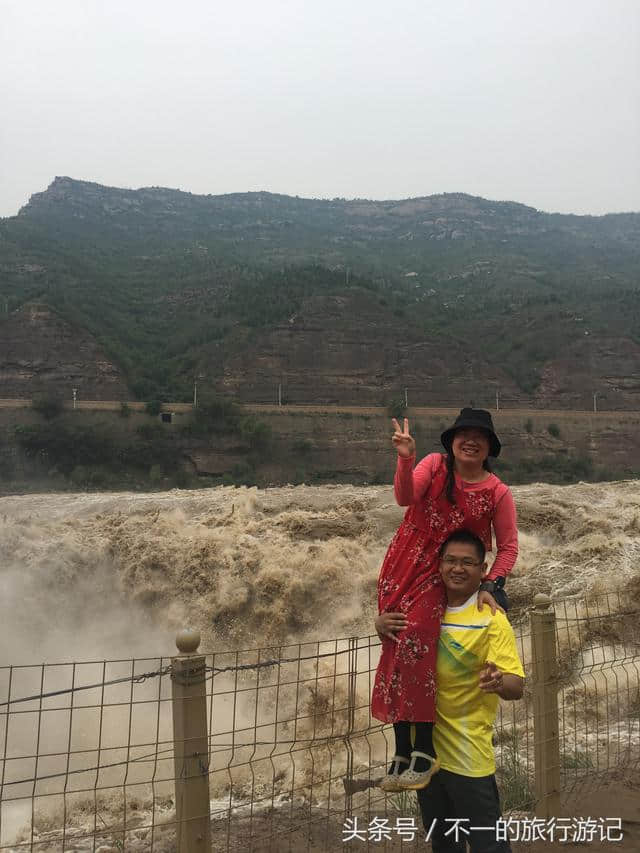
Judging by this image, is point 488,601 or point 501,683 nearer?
point 501,683

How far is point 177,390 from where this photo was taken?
1425 inches

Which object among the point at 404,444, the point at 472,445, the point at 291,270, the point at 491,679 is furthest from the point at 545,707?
the point at 291,270

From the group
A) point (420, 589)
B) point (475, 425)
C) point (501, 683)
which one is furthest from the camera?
point (475, 425)

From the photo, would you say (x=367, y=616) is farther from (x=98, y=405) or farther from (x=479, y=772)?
(x=98, y=405)

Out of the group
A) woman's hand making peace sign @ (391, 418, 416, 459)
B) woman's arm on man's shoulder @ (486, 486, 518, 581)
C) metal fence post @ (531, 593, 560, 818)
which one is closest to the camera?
woman's hand making peace sign @ (391, 418, 416, 459)

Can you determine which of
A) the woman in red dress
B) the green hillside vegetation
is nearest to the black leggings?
the woman in red dress

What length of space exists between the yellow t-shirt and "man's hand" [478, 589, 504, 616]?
2cm

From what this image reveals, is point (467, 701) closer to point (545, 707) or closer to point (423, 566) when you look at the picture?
point (423, 566)

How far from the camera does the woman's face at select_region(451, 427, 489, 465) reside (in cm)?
263

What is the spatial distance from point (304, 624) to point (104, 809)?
171 inches

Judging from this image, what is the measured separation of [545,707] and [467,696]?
128 cm

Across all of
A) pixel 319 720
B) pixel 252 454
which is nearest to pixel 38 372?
pixel 252 454

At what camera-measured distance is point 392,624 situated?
7.75 feet

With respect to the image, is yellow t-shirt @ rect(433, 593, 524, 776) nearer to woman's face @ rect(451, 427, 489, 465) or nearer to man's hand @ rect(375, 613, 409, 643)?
man's hand @ rect(375, 613, 409, 643)
